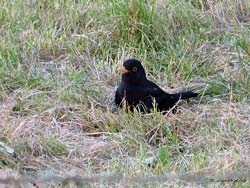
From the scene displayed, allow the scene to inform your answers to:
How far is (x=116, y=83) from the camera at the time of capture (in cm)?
617

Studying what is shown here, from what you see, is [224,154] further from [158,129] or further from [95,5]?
[95,5]

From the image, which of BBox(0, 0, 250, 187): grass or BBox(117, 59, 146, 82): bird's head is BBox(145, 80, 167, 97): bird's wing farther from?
BBox(0, 0, 250, 187): grass

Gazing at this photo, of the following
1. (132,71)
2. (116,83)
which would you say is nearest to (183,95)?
(132,71)

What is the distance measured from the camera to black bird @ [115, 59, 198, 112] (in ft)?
18.5

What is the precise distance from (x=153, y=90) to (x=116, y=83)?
1.66 feet

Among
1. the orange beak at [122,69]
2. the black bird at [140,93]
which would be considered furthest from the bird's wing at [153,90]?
the orange beak at [122,69]

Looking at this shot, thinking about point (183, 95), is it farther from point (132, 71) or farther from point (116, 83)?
point (116, 83)

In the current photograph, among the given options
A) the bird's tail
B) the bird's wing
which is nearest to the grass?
the bird's tail

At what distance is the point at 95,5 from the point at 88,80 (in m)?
1.17

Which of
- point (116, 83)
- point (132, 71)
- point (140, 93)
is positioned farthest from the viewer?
point (116, 83)

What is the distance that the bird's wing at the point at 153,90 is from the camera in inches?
225

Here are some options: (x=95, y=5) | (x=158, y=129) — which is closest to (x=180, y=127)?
(x=158, y=129)

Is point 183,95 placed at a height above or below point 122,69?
below

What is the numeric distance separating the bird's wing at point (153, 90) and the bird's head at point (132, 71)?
3.7 inches
